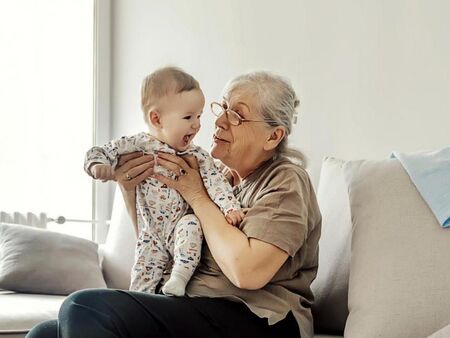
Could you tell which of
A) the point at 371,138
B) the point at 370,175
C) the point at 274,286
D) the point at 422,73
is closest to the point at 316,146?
the point at 371,138

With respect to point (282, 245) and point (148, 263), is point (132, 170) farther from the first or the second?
point (282, 245)

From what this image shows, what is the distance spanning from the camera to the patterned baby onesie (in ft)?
7.09

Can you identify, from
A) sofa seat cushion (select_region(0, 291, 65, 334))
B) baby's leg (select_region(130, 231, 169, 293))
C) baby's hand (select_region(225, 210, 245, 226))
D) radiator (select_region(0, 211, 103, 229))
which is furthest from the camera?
radiator (select_region(0, 211, 103, 229))

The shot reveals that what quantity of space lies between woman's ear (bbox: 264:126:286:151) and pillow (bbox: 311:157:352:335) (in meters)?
0.28

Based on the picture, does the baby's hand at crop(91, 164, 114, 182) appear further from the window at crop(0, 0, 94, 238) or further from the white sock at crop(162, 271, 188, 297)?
the window at crop(0, 0, 94, 238)

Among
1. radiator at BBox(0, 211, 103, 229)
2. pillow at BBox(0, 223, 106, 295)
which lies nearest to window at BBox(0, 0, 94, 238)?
radiator at BBox(0, 211, 103, 229)

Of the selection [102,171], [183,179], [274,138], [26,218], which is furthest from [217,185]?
[26,218]

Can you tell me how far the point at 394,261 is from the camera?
201 centimetres

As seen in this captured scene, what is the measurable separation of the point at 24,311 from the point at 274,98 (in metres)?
0.94

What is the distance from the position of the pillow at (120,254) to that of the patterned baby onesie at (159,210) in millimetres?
827

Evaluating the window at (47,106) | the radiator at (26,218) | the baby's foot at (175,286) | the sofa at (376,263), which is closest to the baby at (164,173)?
the baby's foot at (175,286)

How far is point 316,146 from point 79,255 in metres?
0.94

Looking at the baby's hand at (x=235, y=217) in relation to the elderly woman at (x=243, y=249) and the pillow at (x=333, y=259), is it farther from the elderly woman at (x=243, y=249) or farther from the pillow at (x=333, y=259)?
the pillow at (x=333, y=259)

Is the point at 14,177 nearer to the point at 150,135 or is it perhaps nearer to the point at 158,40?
the point at 158,40
